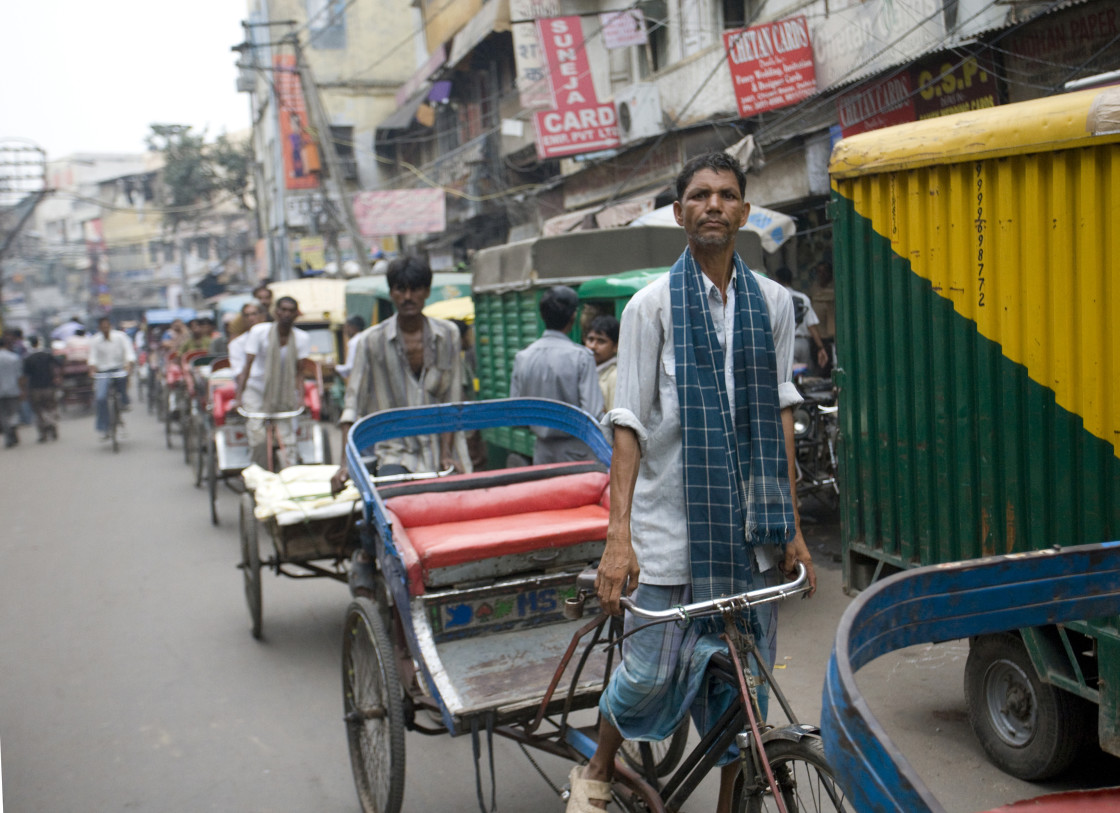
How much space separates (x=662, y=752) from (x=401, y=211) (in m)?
18.7

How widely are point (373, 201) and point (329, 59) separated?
17420 millimetres

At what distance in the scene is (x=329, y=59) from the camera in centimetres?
3606

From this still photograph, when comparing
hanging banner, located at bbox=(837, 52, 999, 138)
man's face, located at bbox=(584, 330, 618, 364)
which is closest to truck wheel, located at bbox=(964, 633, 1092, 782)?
man's face, located at bbox=(584, 330, 618, 364)

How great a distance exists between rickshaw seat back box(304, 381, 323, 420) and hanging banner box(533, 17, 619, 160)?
18.8ft

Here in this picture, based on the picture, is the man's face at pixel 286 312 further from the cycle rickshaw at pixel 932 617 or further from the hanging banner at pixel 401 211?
the hanging banner at pixel 401 211

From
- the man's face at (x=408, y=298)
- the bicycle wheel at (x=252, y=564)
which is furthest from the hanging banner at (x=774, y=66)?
the bicycle wheel at (x=252, y=564)

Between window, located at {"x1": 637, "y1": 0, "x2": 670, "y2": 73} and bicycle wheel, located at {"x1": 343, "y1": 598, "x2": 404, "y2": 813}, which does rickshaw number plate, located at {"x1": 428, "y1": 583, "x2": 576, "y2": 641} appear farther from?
window, located at {"x1": 637, "y1": 0, "x2": 670, "y2": 73}

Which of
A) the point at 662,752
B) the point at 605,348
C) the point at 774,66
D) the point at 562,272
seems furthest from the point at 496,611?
the point at 774,66

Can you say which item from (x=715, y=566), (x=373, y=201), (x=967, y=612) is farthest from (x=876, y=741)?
(x=373, y=201)

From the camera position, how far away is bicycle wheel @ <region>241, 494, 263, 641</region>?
5.79 m

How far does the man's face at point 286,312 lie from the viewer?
834cm

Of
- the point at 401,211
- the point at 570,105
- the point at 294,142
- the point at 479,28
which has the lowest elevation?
the point at 401,211

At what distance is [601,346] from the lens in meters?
6.11

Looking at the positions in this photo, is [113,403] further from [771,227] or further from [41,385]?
[771,227]
